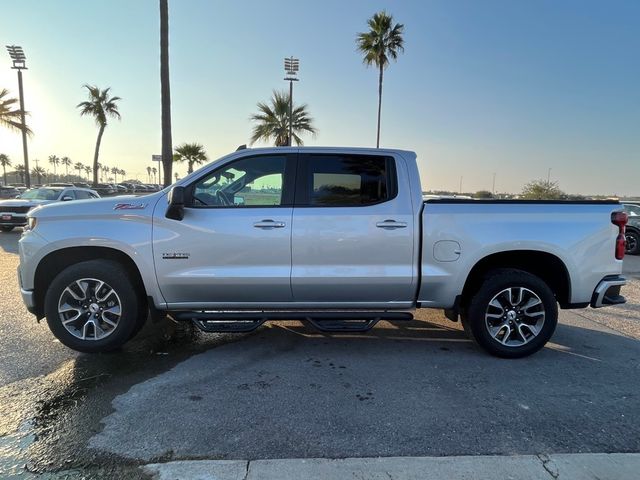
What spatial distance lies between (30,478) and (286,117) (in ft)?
76.5

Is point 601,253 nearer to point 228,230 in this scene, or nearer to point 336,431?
point 336,431

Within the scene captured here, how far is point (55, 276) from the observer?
4418 millimetres

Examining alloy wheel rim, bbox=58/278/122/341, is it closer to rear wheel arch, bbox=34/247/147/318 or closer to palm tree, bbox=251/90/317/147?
rear wheel arch, bbox=34/247/147/318

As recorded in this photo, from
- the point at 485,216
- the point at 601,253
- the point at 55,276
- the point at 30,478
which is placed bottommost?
the point at 30,478

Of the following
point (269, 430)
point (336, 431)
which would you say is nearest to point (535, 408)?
point (336, 431)

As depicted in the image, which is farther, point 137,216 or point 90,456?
point 137,216

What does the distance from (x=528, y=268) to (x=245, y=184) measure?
121 inches

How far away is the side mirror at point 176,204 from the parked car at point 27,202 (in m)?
11.6

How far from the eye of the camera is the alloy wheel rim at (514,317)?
4336 millimetres

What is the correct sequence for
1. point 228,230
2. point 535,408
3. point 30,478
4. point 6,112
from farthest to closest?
point 6,112 < point 228,230 < point 535,408 < point 30,478

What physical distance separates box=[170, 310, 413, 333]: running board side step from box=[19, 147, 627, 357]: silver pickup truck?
1cm

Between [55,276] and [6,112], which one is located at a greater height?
[6,112]

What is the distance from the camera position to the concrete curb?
2541 mm

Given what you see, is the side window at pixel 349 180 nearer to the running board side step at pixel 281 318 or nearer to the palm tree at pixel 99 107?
the running board side step at pixel 281 318
